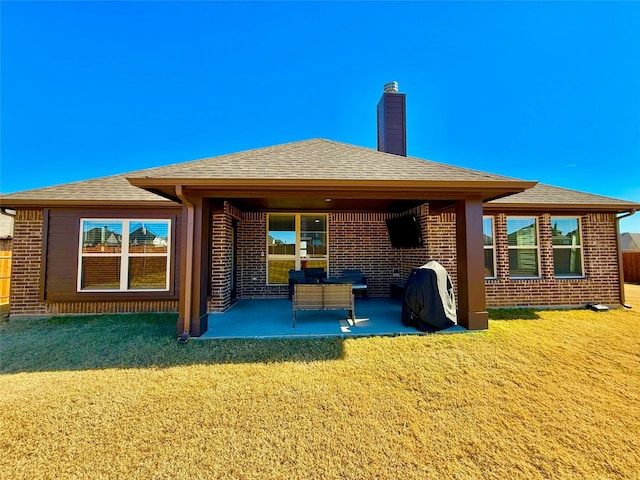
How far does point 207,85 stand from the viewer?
37.3 ft

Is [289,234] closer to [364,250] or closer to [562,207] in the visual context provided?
[364,250]

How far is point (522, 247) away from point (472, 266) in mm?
3310

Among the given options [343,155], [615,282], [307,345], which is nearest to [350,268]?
[343,155]

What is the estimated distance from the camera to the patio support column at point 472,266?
15.9 ft

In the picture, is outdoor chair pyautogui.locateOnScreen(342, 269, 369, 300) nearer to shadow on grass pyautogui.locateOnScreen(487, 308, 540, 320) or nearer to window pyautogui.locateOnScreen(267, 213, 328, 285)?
window pyautogui.locateOnScreen(267, 213, 328, 285)

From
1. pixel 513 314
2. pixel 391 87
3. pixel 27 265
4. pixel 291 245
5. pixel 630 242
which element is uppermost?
pixel 391 87

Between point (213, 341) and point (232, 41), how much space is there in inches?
371

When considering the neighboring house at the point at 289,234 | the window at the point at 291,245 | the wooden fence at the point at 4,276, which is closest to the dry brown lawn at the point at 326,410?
the neighboring house at the point at 289,234

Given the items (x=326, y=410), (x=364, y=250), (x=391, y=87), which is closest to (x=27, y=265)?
(x=326, y=410)

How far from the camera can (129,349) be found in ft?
13.5

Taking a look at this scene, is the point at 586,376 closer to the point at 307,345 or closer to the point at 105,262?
the point at 307,345

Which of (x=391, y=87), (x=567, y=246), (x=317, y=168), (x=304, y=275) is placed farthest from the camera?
(x=391, y=87)

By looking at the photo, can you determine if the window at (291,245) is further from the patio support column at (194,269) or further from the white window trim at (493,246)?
the white window trim at (493,246)

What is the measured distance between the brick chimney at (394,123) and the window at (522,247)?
3985mm
